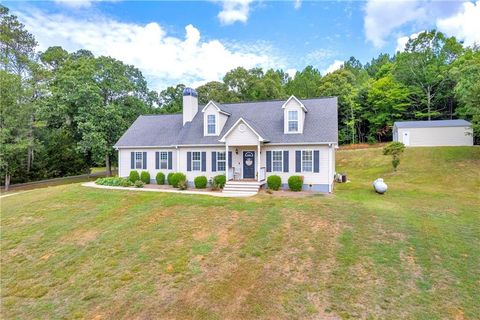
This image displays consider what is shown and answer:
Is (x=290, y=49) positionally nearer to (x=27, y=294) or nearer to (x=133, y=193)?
(x=133, y=193)

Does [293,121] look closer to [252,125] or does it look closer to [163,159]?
[252,125]

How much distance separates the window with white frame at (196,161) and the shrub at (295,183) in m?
6.44

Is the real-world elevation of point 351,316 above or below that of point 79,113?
below

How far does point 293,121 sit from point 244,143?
3.53 metres

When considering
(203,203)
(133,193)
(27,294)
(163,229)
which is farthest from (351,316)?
(133,193)

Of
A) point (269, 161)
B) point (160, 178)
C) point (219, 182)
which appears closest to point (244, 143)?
point (269, 161)

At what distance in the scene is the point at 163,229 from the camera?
11258 millimetres

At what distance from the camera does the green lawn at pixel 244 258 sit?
21.4ft

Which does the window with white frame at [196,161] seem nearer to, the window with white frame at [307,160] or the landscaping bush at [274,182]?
the landscaping bush at [274,182]

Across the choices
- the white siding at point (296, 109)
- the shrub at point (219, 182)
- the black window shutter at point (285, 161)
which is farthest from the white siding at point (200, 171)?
the white siding at point (296, 109)

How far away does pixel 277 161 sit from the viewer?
1817 cm

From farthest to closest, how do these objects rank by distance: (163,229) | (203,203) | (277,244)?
(203,203) < (163,229) < (277,244)

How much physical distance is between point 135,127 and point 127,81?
9501mm

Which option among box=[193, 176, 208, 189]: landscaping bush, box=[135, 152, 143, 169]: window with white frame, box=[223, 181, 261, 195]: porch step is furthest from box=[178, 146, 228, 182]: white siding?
box=[135, 152, 143, 169]: window with white frame
